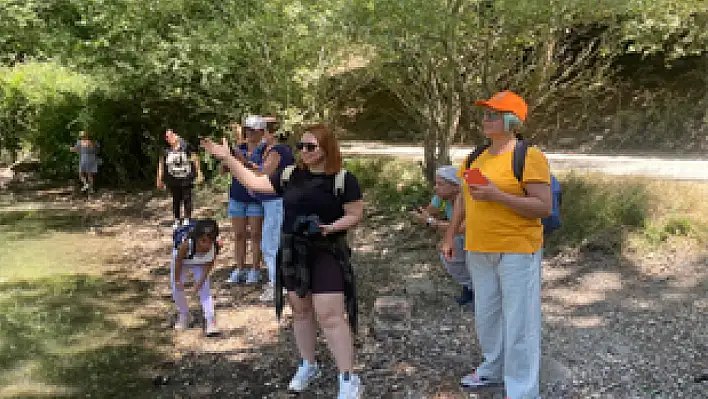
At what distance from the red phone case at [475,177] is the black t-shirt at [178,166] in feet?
20.9

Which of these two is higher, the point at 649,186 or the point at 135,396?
the point at 649,186

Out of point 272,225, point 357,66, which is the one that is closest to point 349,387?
point 272,225

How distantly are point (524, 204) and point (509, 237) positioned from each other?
0.23 m

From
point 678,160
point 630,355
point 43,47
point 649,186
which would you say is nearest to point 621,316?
point 630,355

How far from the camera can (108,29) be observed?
1077 centimetres

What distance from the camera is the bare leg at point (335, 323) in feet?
12.2

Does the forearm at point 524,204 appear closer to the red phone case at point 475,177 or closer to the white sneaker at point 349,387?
the red phone case at point 475,177

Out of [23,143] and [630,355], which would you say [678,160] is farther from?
[23,143]

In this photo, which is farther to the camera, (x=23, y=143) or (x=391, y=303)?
(x=23, y=143)

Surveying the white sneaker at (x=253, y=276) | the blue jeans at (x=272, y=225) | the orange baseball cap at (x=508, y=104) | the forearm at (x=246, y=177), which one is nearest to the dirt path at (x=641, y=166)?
the white sneaker at (x=253, y=276)

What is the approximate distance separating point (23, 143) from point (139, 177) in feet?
21.4

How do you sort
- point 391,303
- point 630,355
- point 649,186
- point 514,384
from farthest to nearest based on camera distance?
point 649,186 < point 391,303 < point 630,355 < point 514,384

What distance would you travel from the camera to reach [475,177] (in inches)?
131

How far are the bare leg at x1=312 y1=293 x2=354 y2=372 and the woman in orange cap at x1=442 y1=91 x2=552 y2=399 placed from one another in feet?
→ 2.65
